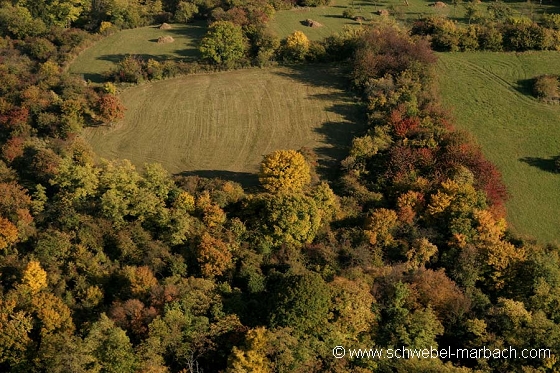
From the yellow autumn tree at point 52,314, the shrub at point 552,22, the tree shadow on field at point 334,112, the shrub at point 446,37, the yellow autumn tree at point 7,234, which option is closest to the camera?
the yellow autumn tree at point 52,314

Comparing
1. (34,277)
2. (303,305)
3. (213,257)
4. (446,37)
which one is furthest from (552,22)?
(34,277)

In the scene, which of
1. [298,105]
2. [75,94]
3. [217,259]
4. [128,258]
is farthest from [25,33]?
[217,259]

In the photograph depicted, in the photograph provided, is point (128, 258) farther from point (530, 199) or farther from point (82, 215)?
point (530, 199)

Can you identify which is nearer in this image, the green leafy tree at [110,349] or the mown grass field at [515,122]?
the green leafy tree at [110,349]

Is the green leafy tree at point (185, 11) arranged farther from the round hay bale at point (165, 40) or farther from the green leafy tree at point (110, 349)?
the green leafy tree at point (110, 349)

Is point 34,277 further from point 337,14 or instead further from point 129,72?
point 337,14

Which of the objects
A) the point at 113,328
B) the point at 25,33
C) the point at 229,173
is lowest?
the point at 113,328

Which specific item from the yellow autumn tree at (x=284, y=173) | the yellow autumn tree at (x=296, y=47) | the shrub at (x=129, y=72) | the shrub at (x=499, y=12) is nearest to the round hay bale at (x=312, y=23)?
the yellow autumn tree at (x=296, y=47)
